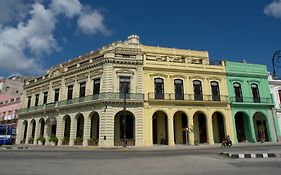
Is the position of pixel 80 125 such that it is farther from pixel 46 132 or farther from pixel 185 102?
pixel 185 102

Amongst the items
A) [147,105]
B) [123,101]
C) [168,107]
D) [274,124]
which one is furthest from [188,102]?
[274,124]

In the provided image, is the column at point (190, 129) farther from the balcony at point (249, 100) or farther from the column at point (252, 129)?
the column at point (252, 129)

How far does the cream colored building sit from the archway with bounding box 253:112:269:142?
520 cm

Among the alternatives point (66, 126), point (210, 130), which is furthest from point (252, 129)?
point (66, 126)

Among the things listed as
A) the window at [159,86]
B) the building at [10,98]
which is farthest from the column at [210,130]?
the building at [10,98]

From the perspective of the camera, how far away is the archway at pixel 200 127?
30.6 m

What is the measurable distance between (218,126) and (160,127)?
25.0 ft

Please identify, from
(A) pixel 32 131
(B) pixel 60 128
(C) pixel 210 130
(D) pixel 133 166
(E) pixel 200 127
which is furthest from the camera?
(A) pixel 32 131

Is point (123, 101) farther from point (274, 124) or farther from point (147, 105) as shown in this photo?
point (274, 124)

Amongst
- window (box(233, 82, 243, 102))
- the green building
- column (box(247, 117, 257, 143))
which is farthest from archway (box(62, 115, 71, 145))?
column (box(247, 117, 257, 143))

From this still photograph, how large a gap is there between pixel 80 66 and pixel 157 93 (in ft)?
32.9

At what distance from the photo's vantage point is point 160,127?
97.8ft

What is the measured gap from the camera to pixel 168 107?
28.7 m

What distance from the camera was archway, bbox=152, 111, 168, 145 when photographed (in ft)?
96.5
